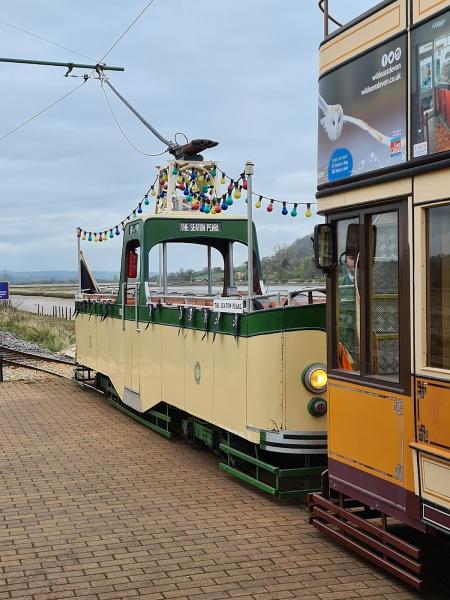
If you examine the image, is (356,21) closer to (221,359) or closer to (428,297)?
(428,297)

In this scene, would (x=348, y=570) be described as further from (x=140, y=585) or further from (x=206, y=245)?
(x=206, y=245)

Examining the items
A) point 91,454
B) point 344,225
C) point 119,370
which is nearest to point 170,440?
point 91,454

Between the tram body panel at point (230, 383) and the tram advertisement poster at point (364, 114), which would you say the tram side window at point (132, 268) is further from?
the tram advertisement poster at point (364, 114)

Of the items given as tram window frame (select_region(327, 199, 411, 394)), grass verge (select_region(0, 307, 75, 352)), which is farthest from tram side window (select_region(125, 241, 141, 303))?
grass verge (select_region(0, 307, 75, 352))

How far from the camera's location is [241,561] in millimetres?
6234

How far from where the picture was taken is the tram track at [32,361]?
19.3 metres

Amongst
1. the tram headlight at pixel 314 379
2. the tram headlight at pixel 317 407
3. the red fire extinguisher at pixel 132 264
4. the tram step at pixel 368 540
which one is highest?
the red fire extinguisher at pixel 132 264

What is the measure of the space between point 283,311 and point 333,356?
134 centimetres

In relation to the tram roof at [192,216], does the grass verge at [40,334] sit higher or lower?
lower

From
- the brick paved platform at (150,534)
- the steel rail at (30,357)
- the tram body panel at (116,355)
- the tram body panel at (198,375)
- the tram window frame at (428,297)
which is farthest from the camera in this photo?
the steel rail at (30,357)

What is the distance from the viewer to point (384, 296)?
18.6ft

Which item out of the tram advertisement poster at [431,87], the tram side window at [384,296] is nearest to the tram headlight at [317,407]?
the tram side window at [384,296]

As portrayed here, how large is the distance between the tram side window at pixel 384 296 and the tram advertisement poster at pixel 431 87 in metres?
0.60

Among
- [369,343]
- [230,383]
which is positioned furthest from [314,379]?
[369,343]
